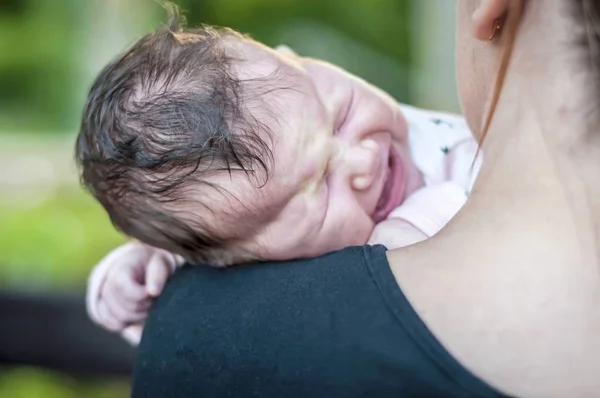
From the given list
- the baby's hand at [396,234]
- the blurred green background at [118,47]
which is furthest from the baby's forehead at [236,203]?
the blurred green background at [118,47]

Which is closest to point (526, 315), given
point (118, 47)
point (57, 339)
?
→ point (57, 339)

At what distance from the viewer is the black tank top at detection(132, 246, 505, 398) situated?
528mm

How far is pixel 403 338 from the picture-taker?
53 centimetres

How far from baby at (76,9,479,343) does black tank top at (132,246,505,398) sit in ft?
0.32

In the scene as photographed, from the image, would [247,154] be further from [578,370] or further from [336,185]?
[578,370]

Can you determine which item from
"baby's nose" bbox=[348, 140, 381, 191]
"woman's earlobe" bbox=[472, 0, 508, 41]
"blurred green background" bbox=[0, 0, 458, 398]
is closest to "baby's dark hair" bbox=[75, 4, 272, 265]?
"baby's nose" bbox=[348, 140, 381, 191]

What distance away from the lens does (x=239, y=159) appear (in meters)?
0.74

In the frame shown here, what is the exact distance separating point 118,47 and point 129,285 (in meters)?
1.61

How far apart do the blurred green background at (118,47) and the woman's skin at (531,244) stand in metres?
1.78

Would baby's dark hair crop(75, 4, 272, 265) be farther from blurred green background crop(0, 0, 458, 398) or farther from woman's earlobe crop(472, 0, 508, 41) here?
blurred green background crop(0, 0, 458, 398)

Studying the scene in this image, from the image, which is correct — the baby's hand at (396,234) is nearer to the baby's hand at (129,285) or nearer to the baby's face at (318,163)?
the baby's face at (318,163)

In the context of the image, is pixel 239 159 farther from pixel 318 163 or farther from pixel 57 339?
pixel 57 339

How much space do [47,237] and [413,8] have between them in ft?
4.29

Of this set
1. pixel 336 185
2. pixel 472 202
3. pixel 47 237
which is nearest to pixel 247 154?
pixel 336 185
